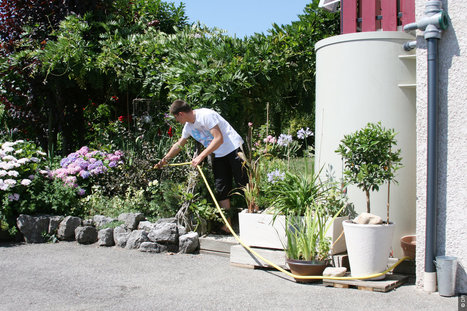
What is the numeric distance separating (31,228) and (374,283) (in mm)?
4175

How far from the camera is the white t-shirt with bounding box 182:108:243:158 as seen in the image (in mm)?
5590

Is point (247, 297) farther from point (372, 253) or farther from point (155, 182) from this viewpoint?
point (155, 182)

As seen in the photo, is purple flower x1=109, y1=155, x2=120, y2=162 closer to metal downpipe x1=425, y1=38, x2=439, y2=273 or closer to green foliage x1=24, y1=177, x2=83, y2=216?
green foliage x1=24, y1=177, x2=83, y2=216

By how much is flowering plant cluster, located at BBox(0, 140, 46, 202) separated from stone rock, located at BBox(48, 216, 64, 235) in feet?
1.66

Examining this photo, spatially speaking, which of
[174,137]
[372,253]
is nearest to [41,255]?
[174,137]

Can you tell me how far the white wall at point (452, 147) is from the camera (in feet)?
12.7

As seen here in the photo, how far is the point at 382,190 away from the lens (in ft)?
15.4

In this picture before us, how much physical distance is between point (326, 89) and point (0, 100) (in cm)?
574

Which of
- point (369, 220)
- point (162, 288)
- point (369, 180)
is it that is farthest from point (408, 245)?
point (162, 288)

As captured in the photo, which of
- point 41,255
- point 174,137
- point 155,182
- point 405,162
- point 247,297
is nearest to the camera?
point 247,297

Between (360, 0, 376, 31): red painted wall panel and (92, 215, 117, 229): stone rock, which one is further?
(92, 215, 117, 229): stone rock

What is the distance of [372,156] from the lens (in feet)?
14.1

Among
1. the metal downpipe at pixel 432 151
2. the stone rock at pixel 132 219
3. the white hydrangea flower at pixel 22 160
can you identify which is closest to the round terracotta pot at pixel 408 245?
the metal downpipe at pixel 432 151

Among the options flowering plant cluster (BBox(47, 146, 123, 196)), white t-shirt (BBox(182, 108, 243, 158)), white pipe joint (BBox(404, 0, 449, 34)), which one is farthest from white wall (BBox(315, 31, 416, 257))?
flowering plant cluster (BBox(47, 146, 123, 196))
